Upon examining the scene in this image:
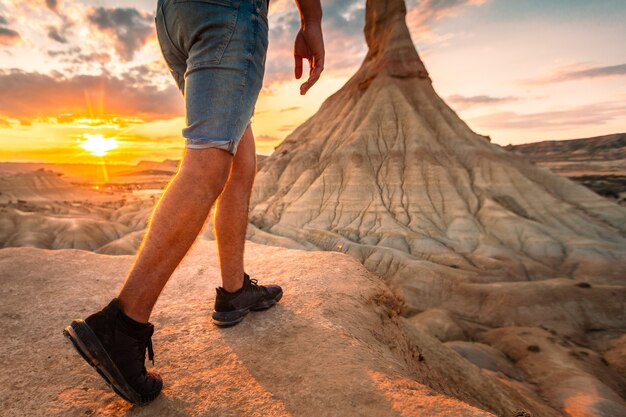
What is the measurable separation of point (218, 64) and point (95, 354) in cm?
132

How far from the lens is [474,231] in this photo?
32.7 m

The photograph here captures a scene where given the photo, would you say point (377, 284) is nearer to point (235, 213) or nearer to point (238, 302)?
point (238, 302)

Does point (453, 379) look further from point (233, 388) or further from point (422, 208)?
point (422, 208)

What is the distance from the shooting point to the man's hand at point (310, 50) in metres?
2.13

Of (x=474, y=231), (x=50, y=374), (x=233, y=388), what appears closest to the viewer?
(x=233, y=388)

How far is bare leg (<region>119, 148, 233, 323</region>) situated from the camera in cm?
141

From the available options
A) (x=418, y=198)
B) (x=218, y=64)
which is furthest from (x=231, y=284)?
(x=418, y=198)

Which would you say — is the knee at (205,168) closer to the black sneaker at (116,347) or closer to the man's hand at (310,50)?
the black sneaker at (116,347)

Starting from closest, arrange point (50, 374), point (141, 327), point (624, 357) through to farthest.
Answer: point (141, 327) < point (50, 374) < point (624, 357)

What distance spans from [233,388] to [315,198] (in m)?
35.5

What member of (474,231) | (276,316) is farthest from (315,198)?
(276,316)

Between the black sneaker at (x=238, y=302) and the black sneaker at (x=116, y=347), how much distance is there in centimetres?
67

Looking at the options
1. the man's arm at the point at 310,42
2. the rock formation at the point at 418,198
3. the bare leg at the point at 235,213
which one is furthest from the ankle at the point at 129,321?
the rock formation at the point at 418,198

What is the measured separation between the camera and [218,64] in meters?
1.52
